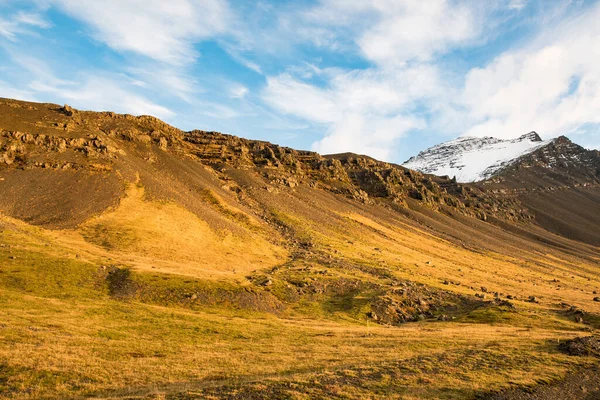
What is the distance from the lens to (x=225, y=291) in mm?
60781

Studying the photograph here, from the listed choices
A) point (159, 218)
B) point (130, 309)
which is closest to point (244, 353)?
point (130, 309)

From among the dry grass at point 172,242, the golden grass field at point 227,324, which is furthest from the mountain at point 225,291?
the dry grass at point 172,242

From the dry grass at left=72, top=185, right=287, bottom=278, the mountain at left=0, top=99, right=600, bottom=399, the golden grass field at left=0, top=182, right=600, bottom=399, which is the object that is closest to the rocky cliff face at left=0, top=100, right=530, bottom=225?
the mountain at left=0, top=99, right=600, bottom=399

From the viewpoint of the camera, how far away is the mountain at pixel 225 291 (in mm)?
27281

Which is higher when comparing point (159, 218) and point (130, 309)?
point (159, 218)

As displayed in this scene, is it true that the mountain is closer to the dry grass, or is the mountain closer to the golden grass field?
the golden grass field

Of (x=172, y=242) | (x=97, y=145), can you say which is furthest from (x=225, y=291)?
(x=97, y=145)

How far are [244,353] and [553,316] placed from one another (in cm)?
6422

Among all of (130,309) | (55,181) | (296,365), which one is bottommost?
(130,309)

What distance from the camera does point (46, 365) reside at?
2539cm

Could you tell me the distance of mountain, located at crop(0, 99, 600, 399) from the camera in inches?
1074

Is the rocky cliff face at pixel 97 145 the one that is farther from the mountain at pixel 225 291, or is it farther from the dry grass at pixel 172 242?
the dry grass at pixel 172 242

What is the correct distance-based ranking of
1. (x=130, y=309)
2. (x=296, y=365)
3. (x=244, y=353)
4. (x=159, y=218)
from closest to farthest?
(x=296, y=365), (x=244, y=353), (x=130, y=309), (x=159, y=218)

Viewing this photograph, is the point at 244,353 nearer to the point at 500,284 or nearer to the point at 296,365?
the point at 296,365
